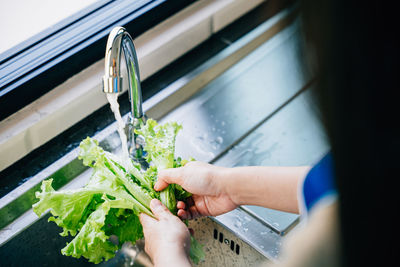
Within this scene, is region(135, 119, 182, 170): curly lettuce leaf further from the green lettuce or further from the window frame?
the window frame

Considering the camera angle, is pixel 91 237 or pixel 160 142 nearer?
pixel 91 237

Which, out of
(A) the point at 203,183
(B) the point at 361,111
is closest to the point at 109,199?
(A) the point at 203,183

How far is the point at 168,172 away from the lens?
112 centimetres

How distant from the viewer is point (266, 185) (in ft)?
3.35

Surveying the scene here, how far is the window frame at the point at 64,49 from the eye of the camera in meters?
1.30

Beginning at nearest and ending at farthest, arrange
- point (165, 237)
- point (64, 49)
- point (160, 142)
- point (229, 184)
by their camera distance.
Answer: point (165, 237), point (229, 184), point (160, 142), point (64, 49)

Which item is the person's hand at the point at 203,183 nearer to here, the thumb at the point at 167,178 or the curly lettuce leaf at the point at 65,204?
the thumb at the point at 167,178

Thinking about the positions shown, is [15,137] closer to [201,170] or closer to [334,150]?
[201,170]

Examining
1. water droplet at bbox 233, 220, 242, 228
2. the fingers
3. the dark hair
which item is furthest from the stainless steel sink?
the dark hair

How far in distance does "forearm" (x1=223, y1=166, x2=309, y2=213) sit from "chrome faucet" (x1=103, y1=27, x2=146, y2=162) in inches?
11.5

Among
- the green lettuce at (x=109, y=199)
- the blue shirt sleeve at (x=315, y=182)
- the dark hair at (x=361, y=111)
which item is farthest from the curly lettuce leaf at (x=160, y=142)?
the dark hair at (x=361, y=111)

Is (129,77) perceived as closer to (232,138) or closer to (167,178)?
(167,178)

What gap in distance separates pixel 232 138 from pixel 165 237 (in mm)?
517

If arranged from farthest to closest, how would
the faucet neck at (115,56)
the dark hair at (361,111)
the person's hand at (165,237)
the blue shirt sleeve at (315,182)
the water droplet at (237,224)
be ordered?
the water droplet at (237,224) < the faucet neck at (115,56) < the person's hand at (165,237) < the blue shirt sleeve at (315,182) < the dark hair at (361,111)
